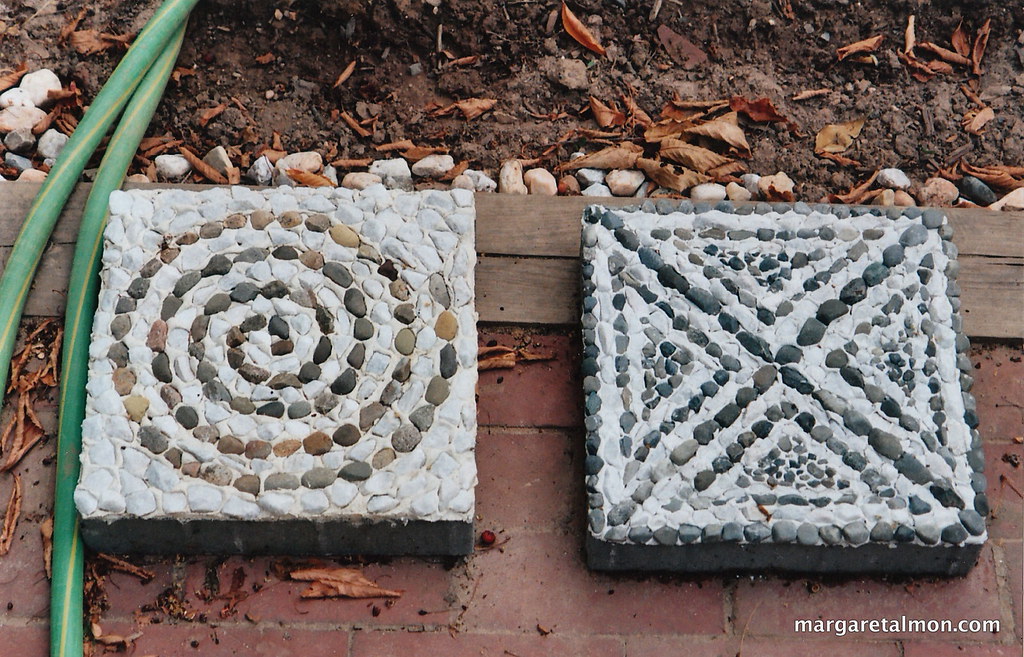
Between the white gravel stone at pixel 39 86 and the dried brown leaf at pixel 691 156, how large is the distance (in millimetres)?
1647

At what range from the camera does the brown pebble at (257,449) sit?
212 cm

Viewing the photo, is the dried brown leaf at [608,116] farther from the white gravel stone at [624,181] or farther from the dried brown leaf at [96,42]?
the dried brown leaf at [96,42]

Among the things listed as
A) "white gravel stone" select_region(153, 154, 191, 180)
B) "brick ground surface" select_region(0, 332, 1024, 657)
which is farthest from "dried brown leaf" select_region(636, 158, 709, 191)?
"white gravel stone" select_region(153, 154, 191, 180)

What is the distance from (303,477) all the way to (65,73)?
1.41 meters

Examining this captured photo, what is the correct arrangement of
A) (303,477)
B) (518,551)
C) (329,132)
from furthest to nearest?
(329,132)
(518,551)
(303,477)

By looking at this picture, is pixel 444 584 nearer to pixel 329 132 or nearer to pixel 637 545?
pixel 637 545

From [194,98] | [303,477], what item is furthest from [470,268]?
[194,98]

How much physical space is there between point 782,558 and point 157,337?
1.47 metres

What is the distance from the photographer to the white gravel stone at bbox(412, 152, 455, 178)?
2.60 metres

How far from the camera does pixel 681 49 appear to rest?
2.78 m

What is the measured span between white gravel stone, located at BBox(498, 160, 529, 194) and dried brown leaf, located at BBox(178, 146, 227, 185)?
73 cm

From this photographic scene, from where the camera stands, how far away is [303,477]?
2.09 m

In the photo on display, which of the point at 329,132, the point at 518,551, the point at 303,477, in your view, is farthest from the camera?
the point at 329,132

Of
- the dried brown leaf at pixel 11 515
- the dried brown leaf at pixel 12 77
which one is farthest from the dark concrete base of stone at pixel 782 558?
the dried brown leaf at pixel 12 77
